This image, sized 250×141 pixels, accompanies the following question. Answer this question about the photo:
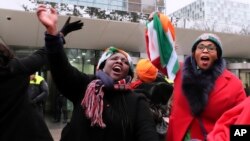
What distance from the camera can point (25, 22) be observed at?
12102 millimetres

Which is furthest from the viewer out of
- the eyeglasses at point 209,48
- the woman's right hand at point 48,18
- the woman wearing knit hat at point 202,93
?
the eyeglasses at point 209,48

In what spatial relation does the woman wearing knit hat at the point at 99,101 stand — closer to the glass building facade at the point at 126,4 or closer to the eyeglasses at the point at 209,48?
the eyeglasses at the point at 209,48

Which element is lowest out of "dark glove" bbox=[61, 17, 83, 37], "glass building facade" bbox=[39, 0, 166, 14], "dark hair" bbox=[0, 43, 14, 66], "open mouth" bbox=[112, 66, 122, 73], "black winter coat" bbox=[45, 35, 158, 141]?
"black winter coat" bbox=[45, 35, 158, 141]

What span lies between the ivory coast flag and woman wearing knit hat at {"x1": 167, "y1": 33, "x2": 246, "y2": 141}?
0.33ft

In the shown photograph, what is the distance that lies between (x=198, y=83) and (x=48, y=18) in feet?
3.66

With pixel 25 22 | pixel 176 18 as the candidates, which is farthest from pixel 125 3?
pixel 25 22

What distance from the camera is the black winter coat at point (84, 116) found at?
2227mm

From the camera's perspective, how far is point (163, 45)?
9.00 feet

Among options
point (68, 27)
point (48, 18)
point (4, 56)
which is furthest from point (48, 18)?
point (4, 56)

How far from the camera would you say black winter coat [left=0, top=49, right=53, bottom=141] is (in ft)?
7.92

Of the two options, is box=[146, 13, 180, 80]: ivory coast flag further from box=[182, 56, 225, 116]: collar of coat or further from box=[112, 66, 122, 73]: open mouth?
box=[112, 66, 122, 73]: open mouth

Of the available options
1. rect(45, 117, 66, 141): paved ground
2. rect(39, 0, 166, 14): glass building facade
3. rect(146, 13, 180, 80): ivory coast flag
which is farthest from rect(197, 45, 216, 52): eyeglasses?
rect(39, 0, 166, 14): glass building facade

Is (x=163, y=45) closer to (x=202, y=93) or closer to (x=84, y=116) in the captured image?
(x=202, y=93)

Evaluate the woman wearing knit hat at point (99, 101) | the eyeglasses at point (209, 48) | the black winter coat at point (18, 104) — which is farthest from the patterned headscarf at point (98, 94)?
the eyeglasses at point (209, 48)
